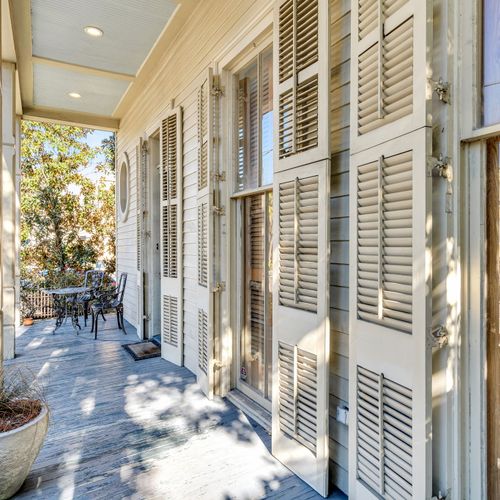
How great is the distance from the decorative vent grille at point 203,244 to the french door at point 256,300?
374 mm

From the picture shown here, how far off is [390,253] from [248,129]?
1904mm

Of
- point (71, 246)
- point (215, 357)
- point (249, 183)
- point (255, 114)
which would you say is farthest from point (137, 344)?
point (71, 246)

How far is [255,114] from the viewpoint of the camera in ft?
9.84

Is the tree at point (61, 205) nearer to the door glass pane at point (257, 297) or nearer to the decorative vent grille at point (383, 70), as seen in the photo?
the door glass pane at point (257, 297)

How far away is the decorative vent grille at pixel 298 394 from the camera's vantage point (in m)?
2.05

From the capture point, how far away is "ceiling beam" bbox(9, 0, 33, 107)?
3605 mm

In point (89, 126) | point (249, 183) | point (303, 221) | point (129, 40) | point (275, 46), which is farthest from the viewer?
point (89, 126)

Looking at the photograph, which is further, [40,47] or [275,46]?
[40,47]

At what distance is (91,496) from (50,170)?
9.20m

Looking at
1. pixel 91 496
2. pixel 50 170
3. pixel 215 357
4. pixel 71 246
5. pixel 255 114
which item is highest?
pixel 50 170

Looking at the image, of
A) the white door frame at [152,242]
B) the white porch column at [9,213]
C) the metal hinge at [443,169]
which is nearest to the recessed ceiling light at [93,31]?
the white porch column at [9,213]

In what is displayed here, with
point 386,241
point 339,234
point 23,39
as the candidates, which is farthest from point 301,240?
point 23,39

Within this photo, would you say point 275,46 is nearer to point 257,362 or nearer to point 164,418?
point 257,362

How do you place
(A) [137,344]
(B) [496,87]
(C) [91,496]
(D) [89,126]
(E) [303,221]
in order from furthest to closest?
(D) [89,126], (A) [137,344], (E) [303,221], (C) [91,496], (B) [496,87]
